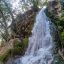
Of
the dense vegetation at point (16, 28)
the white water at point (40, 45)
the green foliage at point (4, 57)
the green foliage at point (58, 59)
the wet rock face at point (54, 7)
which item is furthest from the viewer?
the wet rock face at point (54, 7)

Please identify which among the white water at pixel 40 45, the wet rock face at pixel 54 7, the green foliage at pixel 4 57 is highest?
the wet rock face at pixel 54 7

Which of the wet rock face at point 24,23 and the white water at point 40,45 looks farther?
the wet rock face at point 24,23

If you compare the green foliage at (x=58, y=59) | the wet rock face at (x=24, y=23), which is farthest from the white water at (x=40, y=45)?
the wet rock face at (x=24, y=23)

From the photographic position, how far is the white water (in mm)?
10820

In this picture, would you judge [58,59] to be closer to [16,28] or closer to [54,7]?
[54,7]

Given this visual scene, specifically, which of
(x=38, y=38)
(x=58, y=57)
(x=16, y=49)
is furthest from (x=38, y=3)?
(x=58, y=57)

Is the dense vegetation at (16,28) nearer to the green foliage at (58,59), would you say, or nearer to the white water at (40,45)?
the white water at (40,45)

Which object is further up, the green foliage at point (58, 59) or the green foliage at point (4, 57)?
the green foliage at point (58, 59)

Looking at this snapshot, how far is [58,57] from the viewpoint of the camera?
1043 cm

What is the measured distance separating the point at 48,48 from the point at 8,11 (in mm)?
6358

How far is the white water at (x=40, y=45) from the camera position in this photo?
35.5 ft

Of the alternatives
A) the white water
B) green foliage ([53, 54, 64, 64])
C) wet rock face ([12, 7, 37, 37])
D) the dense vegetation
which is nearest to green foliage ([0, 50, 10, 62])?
the dense vegetation

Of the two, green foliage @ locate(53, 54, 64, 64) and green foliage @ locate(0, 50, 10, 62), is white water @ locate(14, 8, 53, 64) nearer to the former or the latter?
green foliage @ locate(53, 54, 64, 64)

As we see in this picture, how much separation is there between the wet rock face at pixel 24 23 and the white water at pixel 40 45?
2.27 feet
